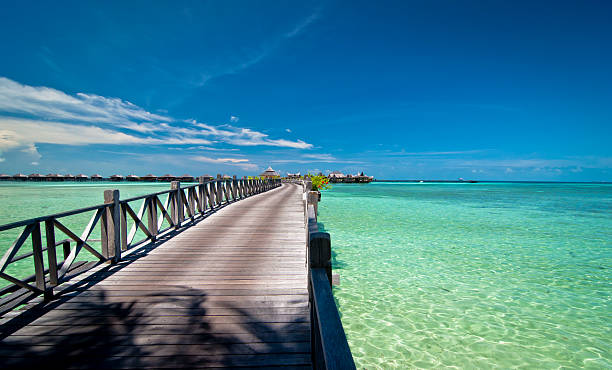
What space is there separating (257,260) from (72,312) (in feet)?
9.90

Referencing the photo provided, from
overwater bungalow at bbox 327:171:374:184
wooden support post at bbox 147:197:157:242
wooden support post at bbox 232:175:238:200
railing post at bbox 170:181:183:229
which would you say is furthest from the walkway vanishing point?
overwater bungalow at bbox 327:171:374:184

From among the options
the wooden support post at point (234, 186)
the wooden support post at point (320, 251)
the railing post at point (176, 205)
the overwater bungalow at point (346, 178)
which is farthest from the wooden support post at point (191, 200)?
the overwater bungalow at point (346, 178)

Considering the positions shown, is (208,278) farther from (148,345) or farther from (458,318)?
(458,318)

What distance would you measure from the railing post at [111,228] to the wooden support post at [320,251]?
482 centimetres

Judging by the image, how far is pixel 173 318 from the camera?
3588mm

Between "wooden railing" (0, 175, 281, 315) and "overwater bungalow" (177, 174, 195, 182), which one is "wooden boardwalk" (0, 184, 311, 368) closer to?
"wooden railing" (0, 175, 281, 315)

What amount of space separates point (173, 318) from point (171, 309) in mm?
261

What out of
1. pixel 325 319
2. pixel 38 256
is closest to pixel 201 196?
pixel 38 256

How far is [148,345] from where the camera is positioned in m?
3.08

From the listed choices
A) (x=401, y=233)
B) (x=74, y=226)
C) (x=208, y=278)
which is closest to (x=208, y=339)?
(x=208, y=278)

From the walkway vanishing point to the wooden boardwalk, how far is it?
13 millimetres

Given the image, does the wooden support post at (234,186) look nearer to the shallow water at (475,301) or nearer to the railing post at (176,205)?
the shallow water at (475,301)

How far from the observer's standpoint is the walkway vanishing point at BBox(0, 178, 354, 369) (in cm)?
279

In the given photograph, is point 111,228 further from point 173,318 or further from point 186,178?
point 186,178
